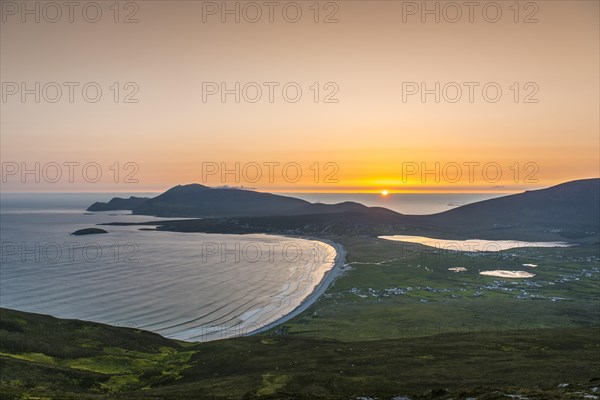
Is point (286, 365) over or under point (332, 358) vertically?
under

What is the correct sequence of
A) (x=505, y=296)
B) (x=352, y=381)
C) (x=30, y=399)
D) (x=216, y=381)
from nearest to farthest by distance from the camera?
(x=30, y=399) → (x=352, y=381) → (x=216, y=381) → (x=505, y=296)

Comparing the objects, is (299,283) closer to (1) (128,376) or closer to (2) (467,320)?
(2) (467,320)

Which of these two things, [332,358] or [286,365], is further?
[332,358]

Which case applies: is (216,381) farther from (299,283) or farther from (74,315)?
(299,283)

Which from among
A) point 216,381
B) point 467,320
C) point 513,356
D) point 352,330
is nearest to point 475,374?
point 513,356

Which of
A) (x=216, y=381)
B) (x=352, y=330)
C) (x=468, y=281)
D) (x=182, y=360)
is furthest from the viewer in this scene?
(x=468, y=281)

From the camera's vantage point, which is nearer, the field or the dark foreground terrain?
the dark foreground terrain

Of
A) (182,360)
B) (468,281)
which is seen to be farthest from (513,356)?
(468,281)

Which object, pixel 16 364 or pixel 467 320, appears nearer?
→ pixel 16 364

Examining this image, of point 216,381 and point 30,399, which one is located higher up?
point 30,399

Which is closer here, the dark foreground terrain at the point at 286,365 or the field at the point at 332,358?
the dark foreground terrain at the point at 286,365
